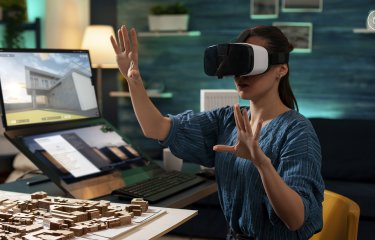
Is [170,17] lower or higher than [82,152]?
higher

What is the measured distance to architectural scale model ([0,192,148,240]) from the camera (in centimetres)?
134

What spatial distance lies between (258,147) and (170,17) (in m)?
3.49

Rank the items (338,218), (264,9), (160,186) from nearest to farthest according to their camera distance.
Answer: (338,218) < (160,186) < (264,9)

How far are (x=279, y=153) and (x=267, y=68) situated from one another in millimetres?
237

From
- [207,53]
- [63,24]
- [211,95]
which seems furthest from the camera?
[63,24]

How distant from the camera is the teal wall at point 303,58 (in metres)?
4.38

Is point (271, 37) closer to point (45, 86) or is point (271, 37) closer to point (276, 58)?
point (276, 58)

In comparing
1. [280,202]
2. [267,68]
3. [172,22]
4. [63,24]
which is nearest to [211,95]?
[267,68]

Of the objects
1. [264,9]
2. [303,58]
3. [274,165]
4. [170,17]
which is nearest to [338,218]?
[274,165]

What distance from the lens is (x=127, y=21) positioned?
504 centimetres

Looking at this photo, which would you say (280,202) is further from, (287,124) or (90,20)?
(90,20)

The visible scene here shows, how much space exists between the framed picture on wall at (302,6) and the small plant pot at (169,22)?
0.81 m

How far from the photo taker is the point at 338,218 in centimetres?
175

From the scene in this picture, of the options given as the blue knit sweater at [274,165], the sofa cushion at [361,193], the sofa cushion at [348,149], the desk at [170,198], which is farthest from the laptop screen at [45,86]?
the sofa cushion at [348,149]
